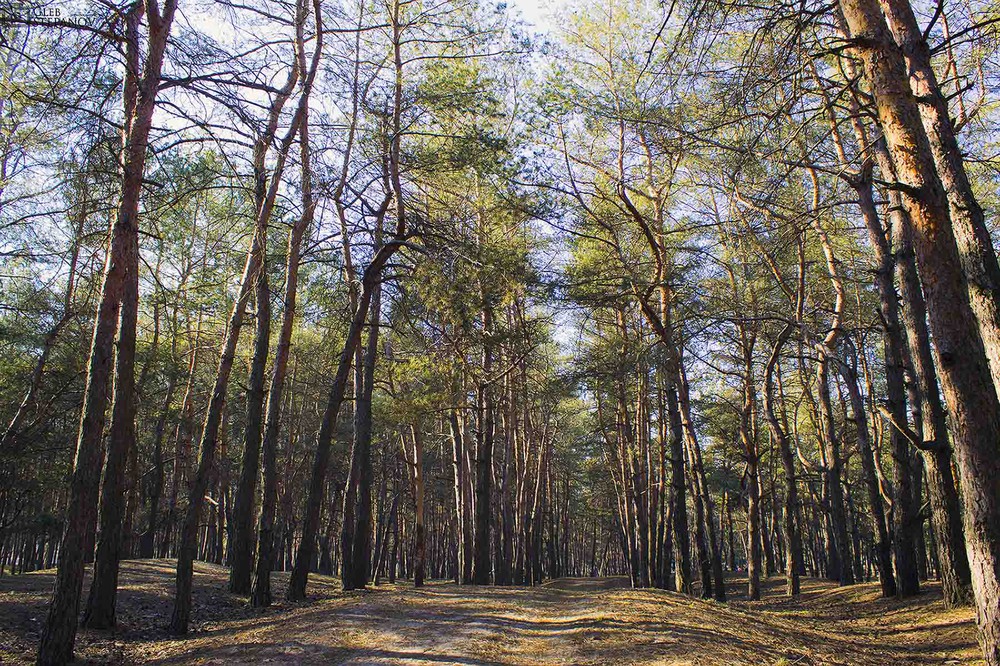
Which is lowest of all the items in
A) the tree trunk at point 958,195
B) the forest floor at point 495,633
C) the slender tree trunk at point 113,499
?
the forest floor at point 495,633

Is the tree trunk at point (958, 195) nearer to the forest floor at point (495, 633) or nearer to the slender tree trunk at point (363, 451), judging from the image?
the forest floor at point (495, 633)

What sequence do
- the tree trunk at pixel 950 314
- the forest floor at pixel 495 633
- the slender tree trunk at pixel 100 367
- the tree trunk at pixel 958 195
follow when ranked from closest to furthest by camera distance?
the tree trunk at pixel 950 314, the tree trunk at pixel 958 195, the slender tree trunk at pixel 100 367, the forest floor at pixel 495 633

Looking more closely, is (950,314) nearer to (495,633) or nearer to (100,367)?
(495,633)

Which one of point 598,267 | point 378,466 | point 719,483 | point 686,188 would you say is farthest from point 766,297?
point 378,466

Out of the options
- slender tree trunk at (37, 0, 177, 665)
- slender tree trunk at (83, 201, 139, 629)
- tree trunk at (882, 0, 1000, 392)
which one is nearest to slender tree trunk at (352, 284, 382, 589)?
slender tree trunk at (83, 201, 139, 629)

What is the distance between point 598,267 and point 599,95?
3.34 meters

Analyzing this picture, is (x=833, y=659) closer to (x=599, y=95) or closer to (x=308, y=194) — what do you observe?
(x=308, y=194)

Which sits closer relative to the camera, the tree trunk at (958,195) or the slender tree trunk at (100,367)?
the tree trunk at (958,195)

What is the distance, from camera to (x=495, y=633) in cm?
709

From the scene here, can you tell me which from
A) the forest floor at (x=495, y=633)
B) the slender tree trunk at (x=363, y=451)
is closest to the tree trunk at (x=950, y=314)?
the forest floor at (x=495, y=633)

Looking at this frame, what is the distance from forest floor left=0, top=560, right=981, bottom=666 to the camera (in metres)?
5.99

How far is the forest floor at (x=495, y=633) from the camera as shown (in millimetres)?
5992

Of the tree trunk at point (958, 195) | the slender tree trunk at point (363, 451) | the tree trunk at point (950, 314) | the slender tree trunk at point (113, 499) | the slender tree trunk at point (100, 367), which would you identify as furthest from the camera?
the slender tree trunk at point (363, 451)

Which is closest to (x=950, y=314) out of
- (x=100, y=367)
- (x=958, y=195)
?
(x=958, y=195)
